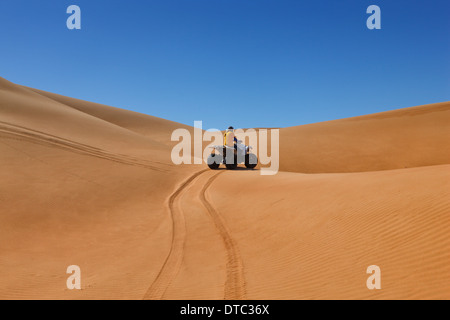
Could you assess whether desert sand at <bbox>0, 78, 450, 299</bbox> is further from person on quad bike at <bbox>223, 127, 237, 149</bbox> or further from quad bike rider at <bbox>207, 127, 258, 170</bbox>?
person on quad bike at <bbox>223, 127, 237, 149</bbox>

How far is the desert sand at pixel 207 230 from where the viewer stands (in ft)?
15.8

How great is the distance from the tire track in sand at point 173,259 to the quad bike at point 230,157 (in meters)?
5.41

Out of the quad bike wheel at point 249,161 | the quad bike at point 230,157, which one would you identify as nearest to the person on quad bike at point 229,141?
the quad bike at point 230,157

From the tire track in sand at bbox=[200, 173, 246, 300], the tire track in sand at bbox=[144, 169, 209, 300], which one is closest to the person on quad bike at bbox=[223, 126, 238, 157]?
the tire track in sand at bbox=[144, 169, 209, 300]

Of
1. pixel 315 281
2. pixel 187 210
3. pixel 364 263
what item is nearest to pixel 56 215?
pixel 187 210

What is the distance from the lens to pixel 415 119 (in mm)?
32281

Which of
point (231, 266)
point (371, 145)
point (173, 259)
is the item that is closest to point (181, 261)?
point (173, 259)

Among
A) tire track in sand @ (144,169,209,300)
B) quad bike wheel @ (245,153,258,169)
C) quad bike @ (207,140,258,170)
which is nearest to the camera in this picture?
tire track in sand @ (144,169,209,300)

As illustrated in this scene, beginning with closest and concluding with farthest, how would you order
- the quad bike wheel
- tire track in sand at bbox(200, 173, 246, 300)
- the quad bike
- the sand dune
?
tire track in sand at bbox(200, 173, 246, 300)
the quad bike
the quad bike wheel
the sand dune

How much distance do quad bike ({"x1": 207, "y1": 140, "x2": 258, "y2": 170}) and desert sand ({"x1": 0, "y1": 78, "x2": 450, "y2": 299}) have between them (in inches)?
45.3

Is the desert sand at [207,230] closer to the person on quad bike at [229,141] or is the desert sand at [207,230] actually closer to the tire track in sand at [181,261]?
the tire track in sand at [181,261]

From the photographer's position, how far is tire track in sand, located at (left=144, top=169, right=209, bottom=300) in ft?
16.1
